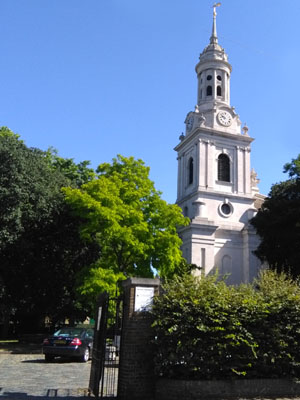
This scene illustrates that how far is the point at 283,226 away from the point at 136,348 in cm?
2480

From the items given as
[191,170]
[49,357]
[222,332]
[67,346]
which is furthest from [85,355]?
[191,170]

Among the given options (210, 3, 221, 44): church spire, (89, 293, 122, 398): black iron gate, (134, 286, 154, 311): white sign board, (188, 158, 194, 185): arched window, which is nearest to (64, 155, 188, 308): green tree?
(89, 293, 122, 398): black iron gate

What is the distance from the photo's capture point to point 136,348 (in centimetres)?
884

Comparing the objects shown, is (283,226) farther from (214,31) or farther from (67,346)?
(214,31)

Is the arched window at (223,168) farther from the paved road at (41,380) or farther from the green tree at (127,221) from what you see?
the paved road at (41,380)

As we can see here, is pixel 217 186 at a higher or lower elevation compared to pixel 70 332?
higher

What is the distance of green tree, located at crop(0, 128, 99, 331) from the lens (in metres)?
20.9

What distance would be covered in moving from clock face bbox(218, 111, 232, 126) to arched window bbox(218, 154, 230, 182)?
12.9 feet

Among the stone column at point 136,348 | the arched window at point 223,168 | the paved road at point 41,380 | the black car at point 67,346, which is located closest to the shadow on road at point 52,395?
the paved road at point 41,380

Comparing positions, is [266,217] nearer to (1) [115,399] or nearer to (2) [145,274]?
(2) [145,274]

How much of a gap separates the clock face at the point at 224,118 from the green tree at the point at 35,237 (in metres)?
24.7

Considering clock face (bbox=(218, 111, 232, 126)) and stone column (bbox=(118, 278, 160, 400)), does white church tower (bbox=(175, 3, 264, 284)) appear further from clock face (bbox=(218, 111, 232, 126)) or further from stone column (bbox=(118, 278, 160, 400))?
stone column (bbox=(118, 278, 160, 400))

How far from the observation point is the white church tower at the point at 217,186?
40.8 metres

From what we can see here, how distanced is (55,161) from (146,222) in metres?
15.6
